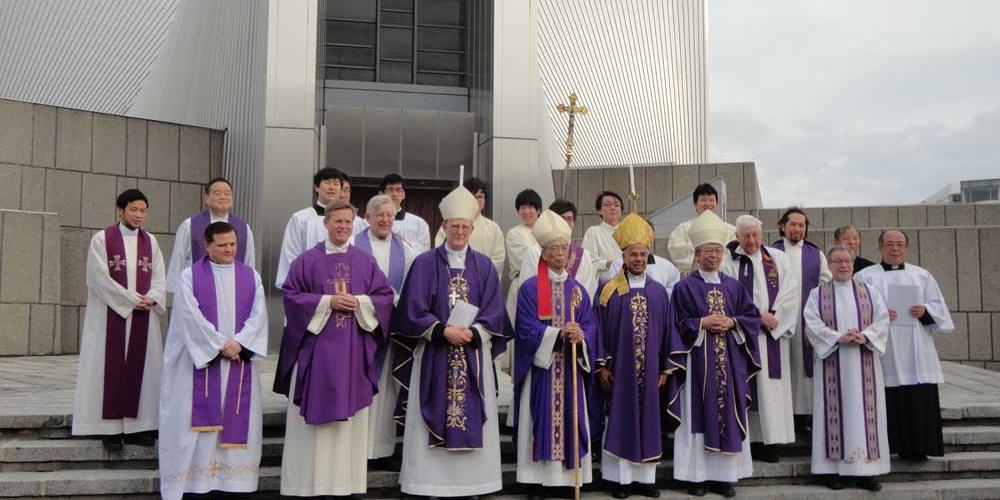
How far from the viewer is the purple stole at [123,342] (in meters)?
5.86

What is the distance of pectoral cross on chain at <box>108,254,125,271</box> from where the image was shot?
605 cm

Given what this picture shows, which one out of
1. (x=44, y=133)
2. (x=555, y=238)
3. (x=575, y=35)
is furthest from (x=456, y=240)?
(x=575, y=35)

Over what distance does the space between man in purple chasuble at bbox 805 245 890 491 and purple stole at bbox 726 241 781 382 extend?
272 mm

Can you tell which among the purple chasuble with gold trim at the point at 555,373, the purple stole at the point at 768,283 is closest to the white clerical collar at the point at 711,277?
the purple stole at the point at 768,283

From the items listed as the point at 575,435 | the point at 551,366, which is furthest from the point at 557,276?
the point at 575,435

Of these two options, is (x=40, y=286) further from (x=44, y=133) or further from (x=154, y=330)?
(x=154, y=330)

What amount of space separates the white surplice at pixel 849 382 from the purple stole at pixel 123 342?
4.79 metres

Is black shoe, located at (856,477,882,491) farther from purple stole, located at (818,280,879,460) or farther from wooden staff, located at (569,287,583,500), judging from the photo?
wooden staff, located at (569,287,583,500)

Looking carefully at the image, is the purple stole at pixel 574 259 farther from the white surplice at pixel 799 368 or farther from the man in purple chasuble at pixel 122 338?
the man in purple chasuble at pixel 122 338

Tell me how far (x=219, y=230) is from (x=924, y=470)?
17.6ft

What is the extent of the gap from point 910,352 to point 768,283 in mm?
1237

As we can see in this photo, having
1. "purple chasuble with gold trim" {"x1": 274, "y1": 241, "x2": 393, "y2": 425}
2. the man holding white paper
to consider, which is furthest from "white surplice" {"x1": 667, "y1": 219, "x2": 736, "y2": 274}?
"purple chasuble with gold trim" {"x1": 274, "y1": 241, "x2": 393, "y2": 425}

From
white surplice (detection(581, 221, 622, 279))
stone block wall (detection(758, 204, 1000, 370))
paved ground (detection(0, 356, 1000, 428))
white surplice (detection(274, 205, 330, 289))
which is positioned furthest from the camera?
stone block wall (detection(758, 204, 1000, 370))

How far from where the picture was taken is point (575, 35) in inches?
1222
